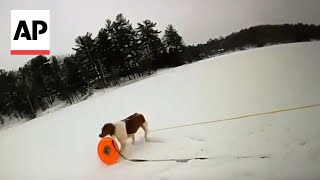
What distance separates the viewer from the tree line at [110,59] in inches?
93.7

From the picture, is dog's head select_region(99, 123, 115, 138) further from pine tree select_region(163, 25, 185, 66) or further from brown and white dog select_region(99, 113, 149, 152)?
pine tree select_region(163, 25, 185, 66)

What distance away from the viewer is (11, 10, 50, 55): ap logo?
2.36 metres

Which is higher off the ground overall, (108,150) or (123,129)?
(123,129)

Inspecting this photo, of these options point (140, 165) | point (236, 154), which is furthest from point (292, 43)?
point (140, 165)

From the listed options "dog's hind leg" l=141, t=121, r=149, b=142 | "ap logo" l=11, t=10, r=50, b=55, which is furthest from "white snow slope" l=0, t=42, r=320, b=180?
"ap logo" l=11, t=10, r=50, b=55

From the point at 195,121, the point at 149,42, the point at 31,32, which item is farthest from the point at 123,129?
the point at 31,32

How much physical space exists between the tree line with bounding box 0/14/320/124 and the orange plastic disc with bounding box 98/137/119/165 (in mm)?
338

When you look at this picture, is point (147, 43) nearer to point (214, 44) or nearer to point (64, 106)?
point (214, 44)

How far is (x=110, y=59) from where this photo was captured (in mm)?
2406

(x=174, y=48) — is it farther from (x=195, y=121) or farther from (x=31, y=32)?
(x=31, y=32)

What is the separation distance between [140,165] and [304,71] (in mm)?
1094

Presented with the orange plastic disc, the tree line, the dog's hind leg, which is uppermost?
the tree line

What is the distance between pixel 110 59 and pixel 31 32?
0.48 meters

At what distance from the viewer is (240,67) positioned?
7.82 ft
